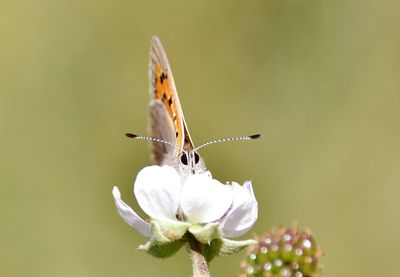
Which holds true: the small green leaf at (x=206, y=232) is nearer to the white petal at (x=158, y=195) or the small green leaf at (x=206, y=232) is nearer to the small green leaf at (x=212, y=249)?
the small green leaf at (x=212, y=249)

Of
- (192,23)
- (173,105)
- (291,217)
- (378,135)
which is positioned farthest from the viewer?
(192,23)

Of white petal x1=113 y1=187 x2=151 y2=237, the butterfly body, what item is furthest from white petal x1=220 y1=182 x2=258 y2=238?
the butterfly body

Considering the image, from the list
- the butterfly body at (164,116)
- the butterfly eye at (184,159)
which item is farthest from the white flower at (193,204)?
the butterfly body at (164,116)

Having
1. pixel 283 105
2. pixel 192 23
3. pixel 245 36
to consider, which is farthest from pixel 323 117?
pixel 192 23

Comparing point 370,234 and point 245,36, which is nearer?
point 370,234

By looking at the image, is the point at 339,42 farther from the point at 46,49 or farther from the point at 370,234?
the point at 46,49

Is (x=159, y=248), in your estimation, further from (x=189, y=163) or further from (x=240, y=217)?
(x=189, y=163)
